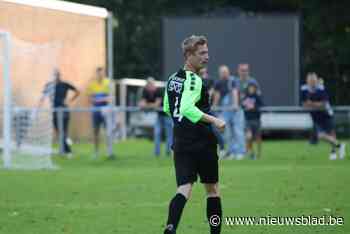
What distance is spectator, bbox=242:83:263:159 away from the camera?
77.6 feet

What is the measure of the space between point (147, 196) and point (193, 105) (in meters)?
5.16

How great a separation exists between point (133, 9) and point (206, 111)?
39.4 m

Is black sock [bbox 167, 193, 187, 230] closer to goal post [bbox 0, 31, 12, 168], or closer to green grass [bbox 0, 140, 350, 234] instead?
green grass [bbox 0, 140, 350, 234]

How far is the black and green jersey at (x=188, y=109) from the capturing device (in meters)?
9.61

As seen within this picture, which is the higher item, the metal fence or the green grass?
the metal fence

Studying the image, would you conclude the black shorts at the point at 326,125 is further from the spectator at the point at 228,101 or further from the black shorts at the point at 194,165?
the black shorts at the point at 194,165

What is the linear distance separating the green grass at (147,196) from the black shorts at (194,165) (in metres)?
1.29

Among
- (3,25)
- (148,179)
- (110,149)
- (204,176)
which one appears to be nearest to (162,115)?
(110,149)

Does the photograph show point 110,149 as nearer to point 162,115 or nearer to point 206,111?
point 162,115

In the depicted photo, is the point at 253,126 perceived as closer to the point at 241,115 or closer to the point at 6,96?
the point at 241,115

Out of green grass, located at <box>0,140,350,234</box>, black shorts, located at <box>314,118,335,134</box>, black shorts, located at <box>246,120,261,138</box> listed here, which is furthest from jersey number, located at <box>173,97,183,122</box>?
black shorts, located at <box>246,120,261,138</box>

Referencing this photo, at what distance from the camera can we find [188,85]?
9.62 m

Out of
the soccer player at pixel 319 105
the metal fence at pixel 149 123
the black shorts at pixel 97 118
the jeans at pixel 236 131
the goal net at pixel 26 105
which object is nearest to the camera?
the goal net at pixel 26 105

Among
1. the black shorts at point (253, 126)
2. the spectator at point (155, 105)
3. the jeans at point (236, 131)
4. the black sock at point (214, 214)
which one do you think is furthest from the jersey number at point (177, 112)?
the spectator at point (155, 105)
